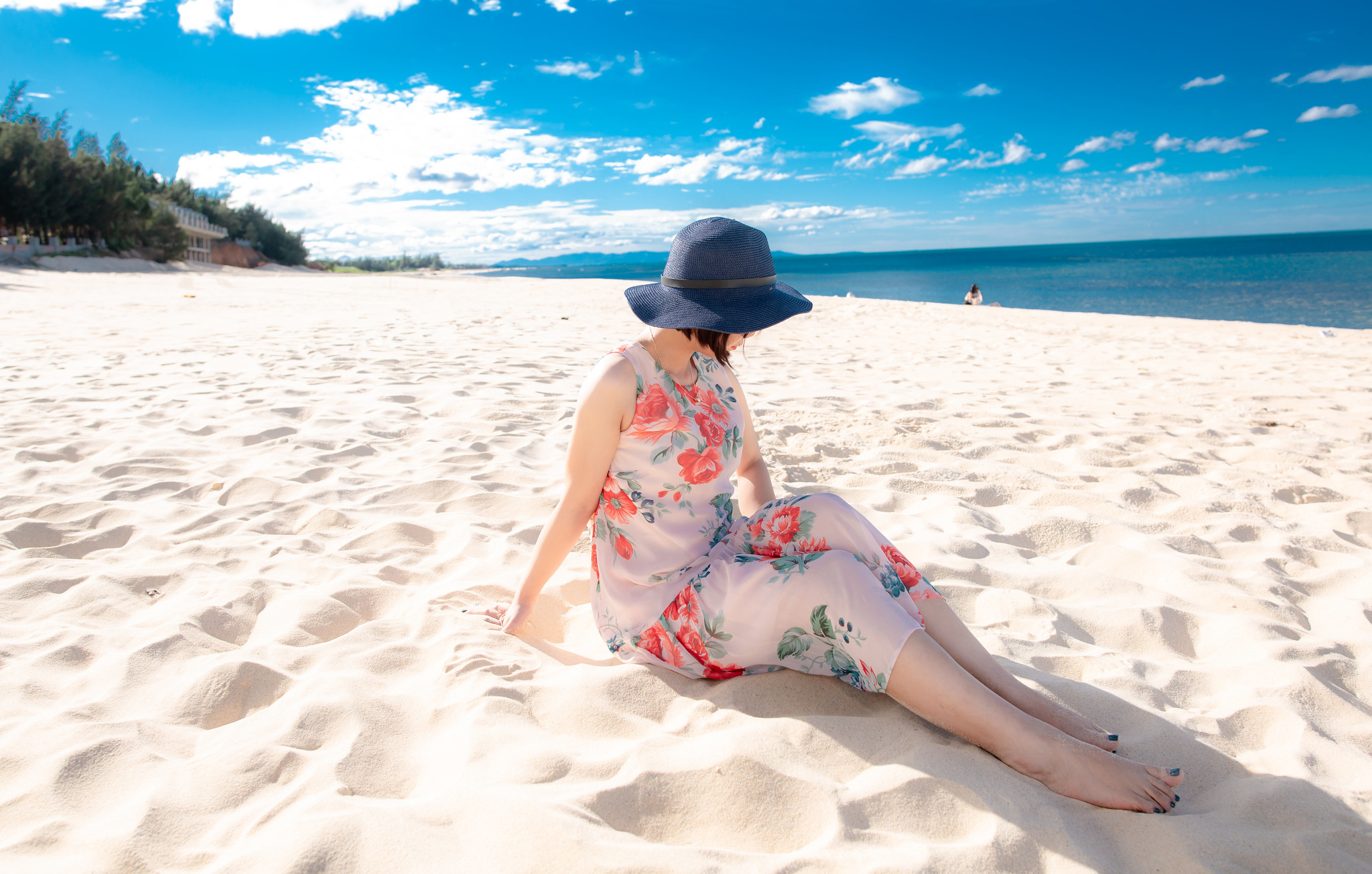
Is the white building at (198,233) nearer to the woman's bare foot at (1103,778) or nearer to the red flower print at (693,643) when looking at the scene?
the red flower print at (693,643)

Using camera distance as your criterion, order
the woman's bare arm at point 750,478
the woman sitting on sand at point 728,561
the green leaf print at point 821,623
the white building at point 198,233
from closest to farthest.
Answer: the woman sitting on sand at point 728,561
the green leaf print at point 821,623
the woman's bare arm at point 750,478
the white building at point 198,233

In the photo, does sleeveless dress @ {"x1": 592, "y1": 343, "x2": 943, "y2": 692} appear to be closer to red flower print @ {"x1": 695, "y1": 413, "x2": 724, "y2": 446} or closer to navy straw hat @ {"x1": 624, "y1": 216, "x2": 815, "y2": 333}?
red flower print @ {"x1": 695, "y1": 413, "x2": 724, "y2": 446}

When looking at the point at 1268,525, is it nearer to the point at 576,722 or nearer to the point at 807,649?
the point at 807,649

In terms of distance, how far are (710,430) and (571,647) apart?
0.76 metres

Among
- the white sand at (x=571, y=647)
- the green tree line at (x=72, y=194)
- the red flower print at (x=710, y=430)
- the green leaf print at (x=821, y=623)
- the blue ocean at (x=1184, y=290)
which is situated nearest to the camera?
the white sand at (x=571, y=647)

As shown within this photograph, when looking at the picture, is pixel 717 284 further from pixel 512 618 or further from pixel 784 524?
pixel 512 618

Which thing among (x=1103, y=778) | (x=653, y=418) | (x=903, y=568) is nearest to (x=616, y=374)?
(x=653, y=418)

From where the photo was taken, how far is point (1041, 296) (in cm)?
2672

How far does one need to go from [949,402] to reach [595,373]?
3615 mm

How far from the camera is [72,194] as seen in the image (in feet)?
80.9

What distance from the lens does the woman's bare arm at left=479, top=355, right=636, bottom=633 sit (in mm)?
1841

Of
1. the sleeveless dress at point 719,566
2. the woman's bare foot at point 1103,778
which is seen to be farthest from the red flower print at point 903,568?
the woman's bare foot at point 1103,778

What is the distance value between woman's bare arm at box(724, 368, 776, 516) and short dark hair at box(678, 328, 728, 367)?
1.08 ft

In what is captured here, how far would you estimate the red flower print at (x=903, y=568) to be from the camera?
1793 millimetres
